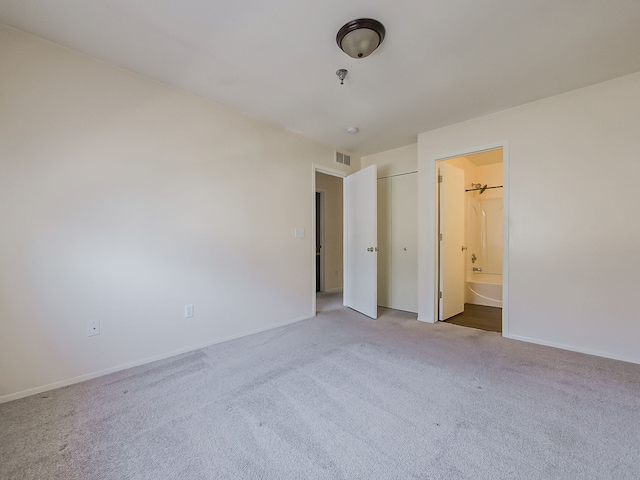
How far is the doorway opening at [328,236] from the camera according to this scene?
5516 mm

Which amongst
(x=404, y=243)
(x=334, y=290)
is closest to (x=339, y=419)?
(x=404, y=243)

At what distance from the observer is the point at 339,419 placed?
60.4 inches

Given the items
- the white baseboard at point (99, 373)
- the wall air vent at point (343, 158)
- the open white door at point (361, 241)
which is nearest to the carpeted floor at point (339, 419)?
the white baseboard at point (99, 373)

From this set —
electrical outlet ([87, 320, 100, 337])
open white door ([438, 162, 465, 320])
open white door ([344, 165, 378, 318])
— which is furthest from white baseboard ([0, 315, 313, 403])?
open white door ([438, 162, 465, 320])

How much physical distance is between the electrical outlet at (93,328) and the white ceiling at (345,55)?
2.00 m

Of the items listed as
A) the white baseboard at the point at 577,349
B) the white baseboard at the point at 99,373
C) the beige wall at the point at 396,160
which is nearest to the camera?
the white baseboard at the point at 99,373

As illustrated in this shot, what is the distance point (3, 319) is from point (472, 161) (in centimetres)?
589

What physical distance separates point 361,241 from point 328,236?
1.85 metres

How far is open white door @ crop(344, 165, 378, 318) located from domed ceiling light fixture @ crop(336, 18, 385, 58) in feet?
5.75

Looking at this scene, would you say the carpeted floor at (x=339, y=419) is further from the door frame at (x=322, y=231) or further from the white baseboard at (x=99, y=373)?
the door frame at (x=322, y=231)

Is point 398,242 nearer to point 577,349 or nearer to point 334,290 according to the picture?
point 334,290

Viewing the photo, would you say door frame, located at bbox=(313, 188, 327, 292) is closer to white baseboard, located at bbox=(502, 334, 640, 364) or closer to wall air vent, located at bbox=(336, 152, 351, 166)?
wall air vent, located at bbox=(336, 152, 351, 166)

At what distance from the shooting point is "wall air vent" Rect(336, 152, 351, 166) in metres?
4.03

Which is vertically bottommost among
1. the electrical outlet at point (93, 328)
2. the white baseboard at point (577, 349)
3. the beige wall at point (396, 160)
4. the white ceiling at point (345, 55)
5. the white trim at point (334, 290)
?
the white trim at point (334, 290)
